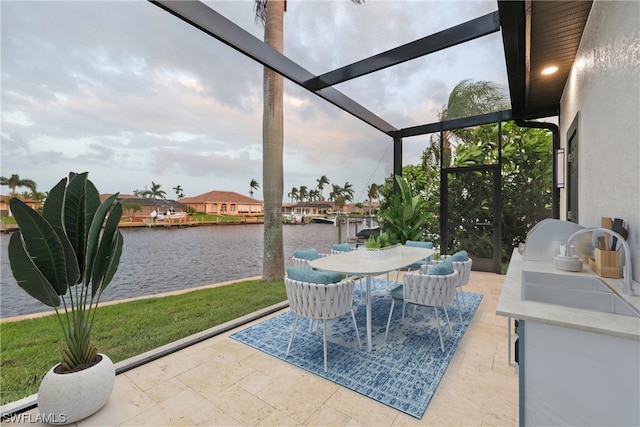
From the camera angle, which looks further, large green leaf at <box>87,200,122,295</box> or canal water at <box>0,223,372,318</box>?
canal water at <box>0,223,372,318</box>

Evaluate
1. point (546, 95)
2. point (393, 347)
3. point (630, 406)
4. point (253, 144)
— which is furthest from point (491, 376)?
point (253, 144)

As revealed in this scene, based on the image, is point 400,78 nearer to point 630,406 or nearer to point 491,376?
point 491,376

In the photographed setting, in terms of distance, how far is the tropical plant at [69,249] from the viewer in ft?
5.34

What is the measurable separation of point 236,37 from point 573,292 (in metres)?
3.39

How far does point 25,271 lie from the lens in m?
1.63

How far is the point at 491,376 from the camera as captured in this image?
2160mm

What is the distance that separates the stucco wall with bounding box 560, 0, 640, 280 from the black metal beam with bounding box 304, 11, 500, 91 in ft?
2.57

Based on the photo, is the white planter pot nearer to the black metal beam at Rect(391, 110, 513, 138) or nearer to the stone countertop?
the stone countertop

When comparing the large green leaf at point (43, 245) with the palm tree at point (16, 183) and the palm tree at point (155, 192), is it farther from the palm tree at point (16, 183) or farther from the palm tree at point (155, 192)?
the palm tree at point (155, 192)

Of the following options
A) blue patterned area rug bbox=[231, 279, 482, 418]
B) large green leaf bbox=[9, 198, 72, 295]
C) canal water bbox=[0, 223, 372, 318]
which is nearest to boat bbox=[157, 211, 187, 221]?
canal water bbox=[0, 223, 372, 318]

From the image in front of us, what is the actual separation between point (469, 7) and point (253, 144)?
513 centimetres

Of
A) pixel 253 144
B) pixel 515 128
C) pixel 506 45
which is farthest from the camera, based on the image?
pixel 253 144

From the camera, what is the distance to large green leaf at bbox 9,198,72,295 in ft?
5.30

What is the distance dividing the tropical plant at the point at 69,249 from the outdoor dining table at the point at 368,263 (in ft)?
5.89
